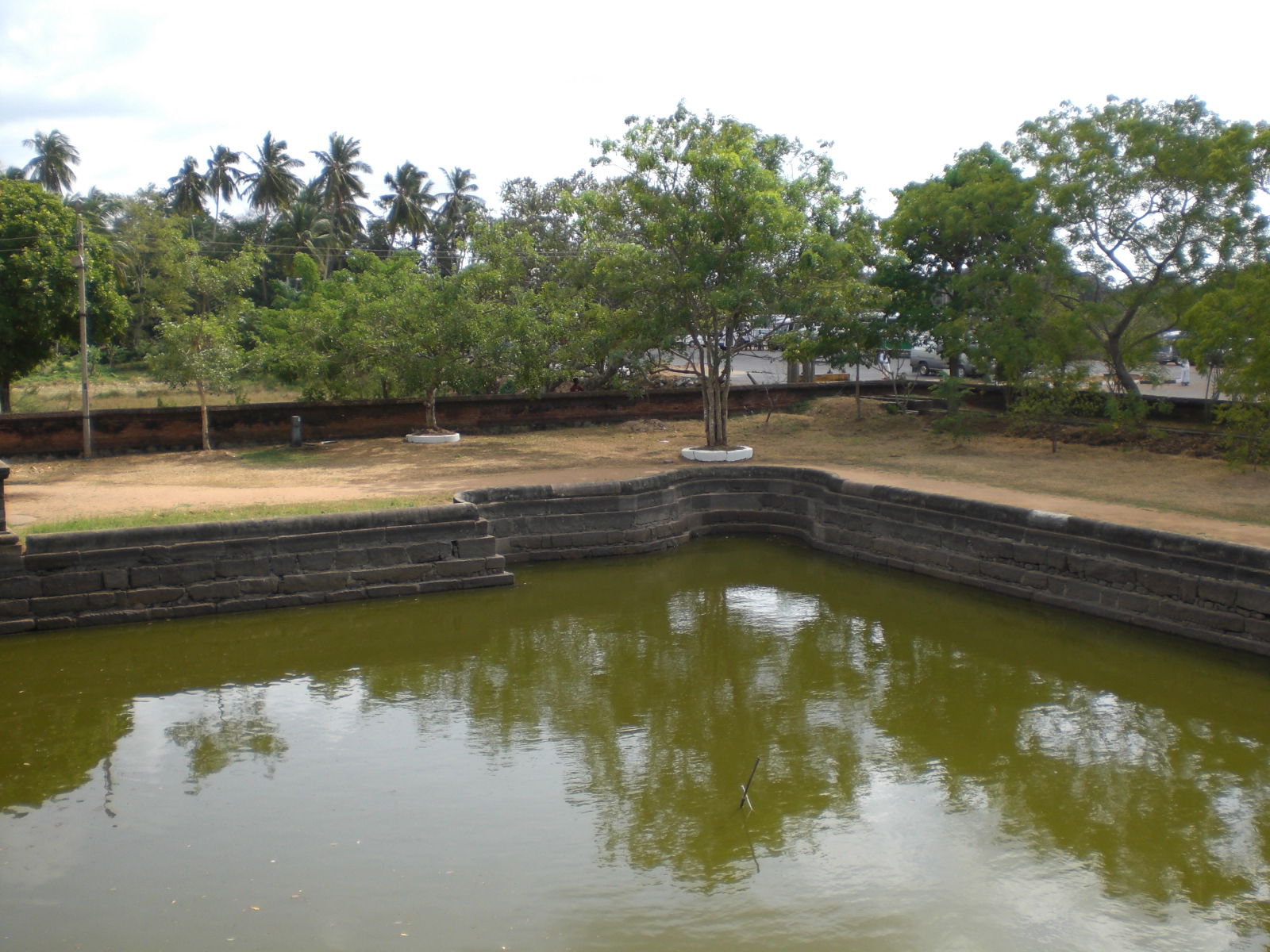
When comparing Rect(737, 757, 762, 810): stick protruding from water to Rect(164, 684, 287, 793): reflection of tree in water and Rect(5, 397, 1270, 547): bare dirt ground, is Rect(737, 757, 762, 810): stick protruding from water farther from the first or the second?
Rect(5, 397, 1270, 547): bare dirt ground

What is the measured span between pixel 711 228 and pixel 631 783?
368 inches

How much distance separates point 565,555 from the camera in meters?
11.7

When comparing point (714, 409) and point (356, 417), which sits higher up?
point (714, 409)

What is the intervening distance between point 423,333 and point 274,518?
689 centimetres

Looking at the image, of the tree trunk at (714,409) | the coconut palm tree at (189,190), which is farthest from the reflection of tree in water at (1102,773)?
the coconut palm tree at (189,190)

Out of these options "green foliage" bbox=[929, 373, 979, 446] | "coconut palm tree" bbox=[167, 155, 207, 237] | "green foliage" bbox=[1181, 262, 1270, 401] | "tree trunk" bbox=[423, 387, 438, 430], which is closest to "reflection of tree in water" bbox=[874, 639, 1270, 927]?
"green foliage" bbox=[1181, 262, 1270, 401]

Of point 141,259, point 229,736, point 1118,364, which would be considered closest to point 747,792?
point 229,736

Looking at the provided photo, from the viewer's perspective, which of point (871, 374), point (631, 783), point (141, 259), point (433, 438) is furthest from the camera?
point (141, 259)

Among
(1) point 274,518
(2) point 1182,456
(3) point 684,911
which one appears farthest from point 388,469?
(2) point 1182,456

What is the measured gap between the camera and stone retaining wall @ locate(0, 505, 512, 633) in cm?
906

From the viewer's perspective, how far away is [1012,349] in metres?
15.7

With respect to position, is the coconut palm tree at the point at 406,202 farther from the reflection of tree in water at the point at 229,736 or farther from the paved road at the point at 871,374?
the reflection of tree in water at the point at 229,736

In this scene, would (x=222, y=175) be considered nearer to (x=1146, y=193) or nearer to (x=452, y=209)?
(x=452, y=209)

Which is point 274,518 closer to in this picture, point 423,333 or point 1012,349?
point 423,333
